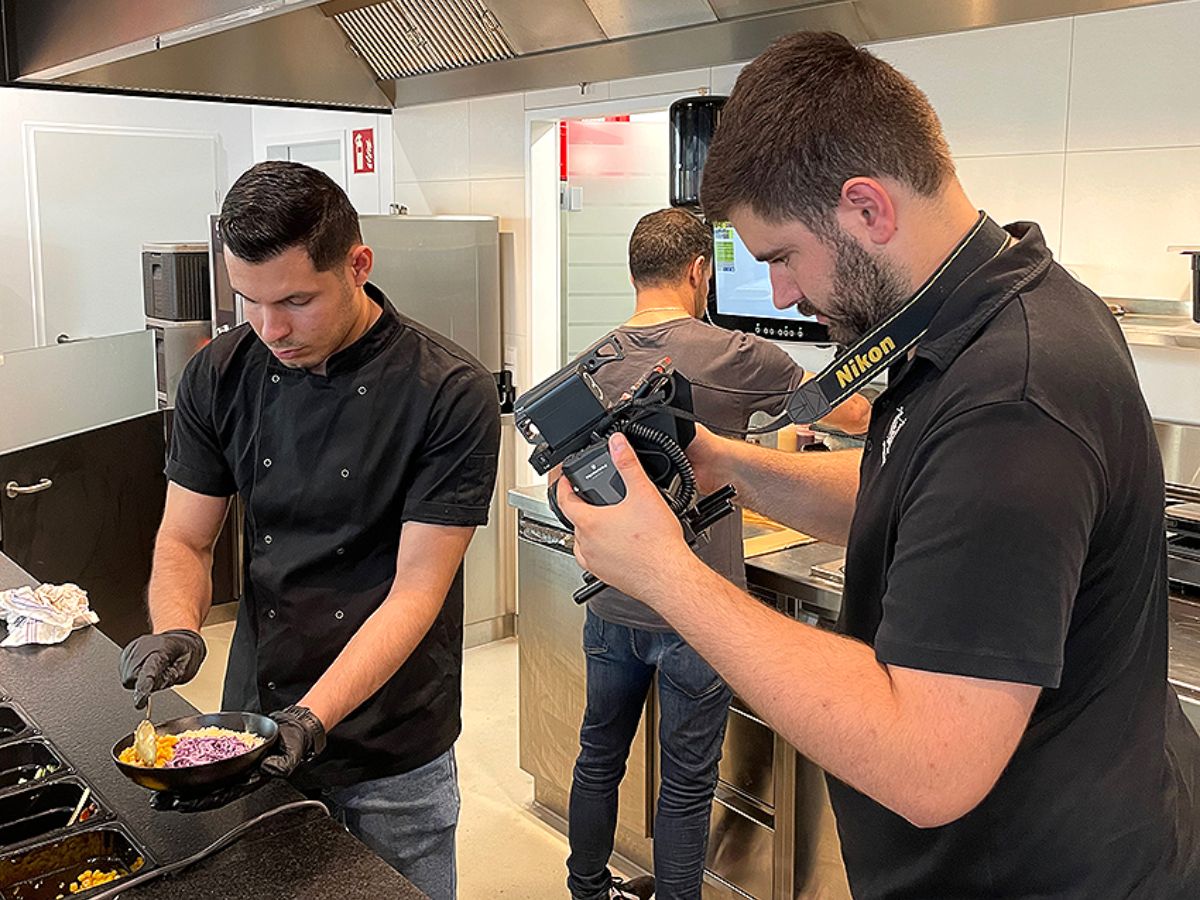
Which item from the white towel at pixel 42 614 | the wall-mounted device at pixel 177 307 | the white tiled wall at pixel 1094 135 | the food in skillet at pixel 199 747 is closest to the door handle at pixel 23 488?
the wall-mounted device at pixel 177 307

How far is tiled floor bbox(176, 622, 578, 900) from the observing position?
9.41ft

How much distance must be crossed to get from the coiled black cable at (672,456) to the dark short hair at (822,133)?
240 millimetres

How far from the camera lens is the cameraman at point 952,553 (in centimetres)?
94

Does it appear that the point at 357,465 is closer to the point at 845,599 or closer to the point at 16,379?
the point at 845,599

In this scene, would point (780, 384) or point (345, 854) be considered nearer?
point (345, 854)

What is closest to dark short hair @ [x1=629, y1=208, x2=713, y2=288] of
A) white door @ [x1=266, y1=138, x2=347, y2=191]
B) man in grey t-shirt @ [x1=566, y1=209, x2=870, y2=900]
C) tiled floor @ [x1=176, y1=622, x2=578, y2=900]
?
man in grey t-shirt @ [x1=566, y1=209, x2=870, y2=900]

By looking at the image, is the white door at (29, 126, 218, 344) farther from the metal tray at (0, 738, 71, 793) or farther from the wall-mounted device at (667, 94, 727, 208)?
the metal tray at (0, 738, 71, 793)

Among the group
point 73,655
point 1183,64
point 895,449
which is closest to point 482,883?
point 73,655

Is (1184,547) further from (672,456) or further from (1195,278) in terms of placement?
(672,456)

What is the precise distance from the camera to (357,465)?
170cm

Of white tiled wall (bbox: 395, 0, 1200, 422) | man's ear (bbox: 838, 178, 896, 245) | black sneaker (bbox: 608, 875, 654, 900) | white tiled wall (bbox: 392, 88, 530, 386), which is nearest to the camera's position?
man's ear (bbox: 838, 178, 896, 245)

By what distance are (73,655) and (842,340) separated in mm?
1381

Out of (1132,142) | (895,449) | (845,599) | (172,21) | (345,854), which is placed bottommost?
(345,854)

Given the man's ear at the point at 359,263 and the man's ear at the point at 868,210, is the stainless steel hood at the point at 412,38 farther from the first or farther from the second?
the man's ear at the point at 868,210
